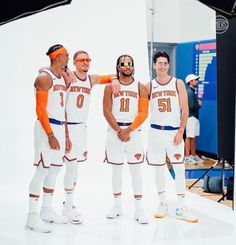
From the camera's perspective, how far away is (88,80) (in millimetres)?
5641

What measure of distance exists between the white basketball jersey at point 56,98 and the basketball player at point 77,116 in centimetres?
17

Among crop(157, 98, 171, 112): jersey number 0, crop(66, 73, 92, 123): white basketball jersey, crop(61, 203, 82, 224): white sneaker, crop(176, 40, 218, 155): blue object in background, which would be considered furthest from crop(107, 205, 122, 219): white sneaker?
crop(176, 40, 218, 155): blue object in background

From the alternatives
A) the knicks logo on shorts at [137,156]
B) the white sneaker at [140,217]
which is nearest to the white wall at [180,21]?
the knicks logo on shorts at [137,156]

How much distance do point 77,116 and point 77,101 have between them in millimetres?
151

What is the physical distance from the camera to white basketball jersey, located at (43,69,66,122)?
5.28 m

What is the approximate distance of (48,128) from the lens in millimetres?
5211

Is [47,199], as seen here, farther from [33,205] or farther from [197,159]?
[197,159]

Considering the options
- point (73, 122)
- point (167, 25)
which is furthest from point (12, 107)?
point (167, 25)

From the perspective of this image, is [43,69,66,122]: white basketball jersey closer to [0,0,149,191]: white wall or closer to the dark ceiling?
the dark ceiling

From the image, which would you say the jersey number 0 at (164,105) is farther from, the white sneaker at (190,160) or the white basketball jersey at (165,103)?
the white sneaker at (190,160)

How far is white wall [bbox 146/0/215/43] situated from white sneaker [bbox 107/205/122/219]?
668 centimetres

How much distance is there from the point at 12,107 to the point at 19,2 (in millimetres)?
2409

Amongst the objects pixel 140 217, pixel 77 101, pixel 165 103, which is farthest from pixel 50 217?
pixel 165 103

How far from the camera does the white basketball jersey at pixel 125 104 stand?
5.65 meters
